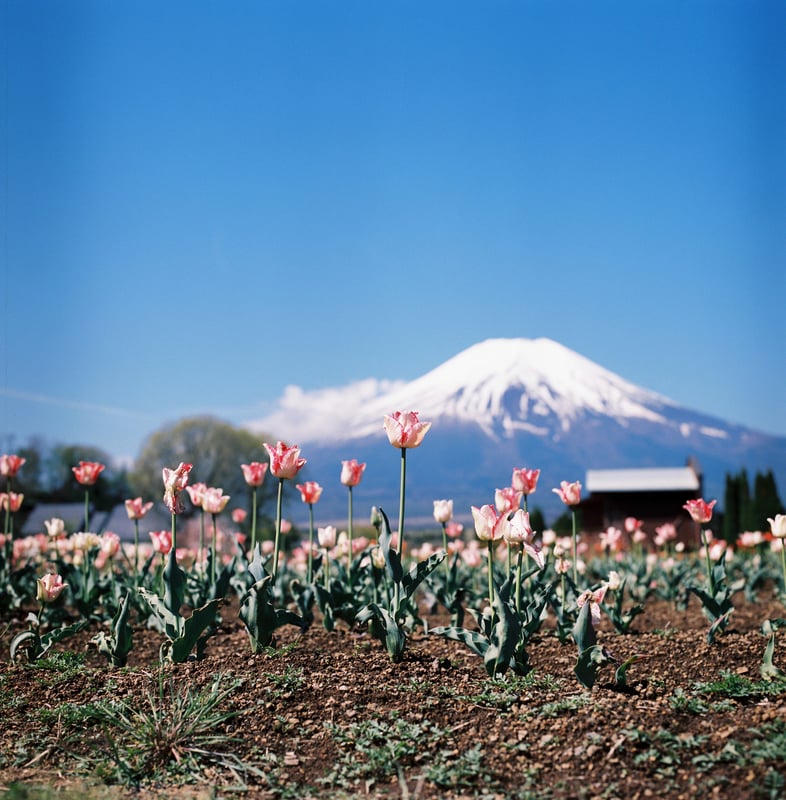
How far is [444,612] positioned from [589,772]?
5629 millimetres

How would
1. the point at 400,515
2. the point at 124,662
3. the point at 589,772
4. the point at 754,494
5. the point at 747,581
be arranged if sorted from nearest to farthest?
the point at 589,772, the point at 400,515, the point at 124,662, the point at 747,581, the point at 754,494

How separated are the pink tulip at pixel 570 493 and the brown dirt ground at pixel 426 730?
3.98 ft

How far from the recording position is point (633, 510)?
28.9m

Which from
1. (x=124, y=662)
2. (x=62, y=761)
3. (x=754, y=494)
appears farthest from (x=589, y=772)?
(x=754, y=494)

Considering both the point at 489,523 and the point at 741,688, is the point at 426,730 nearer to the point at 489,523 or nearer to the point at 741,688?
the point at 489,523

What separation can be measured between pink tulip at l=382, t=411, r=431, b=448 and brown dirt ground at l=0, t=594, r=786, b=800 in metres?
1.45

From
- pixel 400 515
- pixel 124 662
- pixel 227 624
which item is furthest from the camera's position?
pixel 227 624

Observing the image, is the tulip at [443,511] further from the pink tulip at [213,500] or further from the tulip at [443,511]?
the pink tulip at [213,500]

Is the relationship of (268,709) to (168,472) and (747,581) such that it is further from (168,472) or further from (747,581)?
(747,581)

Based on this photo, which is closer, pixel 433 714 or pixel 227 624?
pixel 433 714

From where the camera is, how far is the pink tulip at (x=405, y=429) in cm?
535

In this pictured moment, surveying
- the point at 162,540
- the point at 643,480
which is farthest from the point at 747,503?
the point at 162,540

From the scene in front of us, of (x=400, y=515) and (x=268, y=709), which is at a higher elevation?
(x=400, y=515)

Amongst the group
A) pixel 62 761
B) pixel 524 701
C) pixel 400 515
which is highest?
pixel 400 515
